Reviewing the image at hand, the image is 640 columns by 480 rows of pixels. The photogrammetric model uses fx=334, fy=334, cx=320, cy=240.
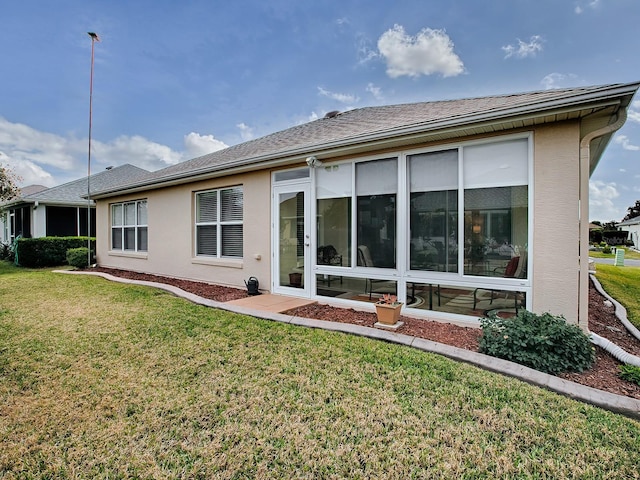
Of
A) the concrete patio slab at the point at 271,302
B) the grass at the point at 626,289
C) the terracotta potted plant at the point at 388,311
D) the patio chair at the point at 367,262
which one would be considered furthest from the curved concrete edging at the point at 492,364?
the grass at the point at 626,289

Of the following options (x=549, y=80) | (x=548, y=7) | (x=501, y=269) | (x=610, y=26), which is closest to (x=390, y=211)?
(x=501, y=269)

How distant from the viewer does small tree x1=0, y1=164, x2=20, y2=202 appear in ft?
55.9

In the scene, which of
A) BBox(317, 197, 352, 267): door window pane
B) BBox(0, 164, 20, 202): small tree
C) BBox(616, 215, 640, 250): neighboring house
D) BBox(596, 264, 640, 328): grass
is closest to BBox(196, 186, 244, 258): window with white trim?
BBox(317, 197, 352, 267): door window pane

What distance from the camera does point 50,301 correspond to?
6945 mm

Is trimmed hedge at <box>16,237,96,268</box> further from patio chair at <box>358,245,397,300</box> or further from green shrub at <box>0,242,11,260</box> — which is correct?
patio chair at <box>358,245,397,300</box>

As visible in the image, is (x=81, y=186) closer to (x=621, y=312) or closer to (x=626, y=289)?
(x=621, y=312)

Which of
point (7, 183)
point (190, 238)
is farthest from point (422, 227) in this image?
point (7, 183)

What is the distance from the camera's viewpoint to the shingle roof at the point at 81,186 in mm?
16672

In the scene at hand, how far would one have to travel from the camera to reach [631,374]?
3.53 m

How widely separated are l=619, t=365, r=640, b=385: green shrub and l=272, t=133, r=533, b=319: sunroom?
125 centimetres

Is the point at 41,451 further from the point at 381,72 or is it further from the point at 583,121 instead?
the point at 381,72

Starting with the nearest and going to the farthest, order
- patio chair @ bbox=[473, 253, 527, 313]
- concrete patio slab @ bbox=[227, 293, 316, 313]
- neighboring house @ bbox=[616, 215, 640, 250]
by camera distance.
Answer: patio chair @ bbox=[473, 253, 527, 313] < concrete patio slab @ bbox=[227, 293, 316, 313] < neighboring house @ bbox=[616, 215, 640, 250]

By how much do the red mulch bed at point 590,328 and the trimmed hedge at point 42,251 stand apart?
10.8 m

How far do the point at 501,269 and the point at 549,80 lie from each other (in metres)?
9.63
